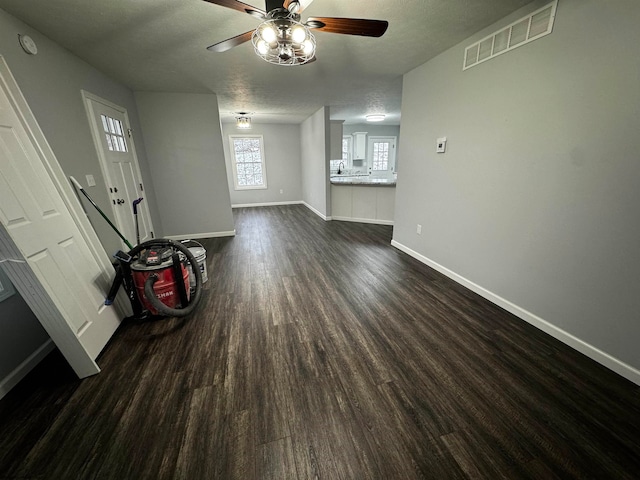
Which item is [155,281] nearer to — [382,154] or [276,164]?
[276,164]

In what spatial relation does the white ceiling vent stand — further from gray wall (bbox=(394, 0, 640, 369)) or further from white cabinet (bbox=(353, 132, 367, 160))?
white cabinet (bbox=(353, 132, 367, 160))

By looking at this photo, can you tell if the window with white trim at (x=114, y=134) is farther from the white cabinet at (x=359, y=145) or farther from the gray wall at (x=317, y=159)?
the white cabinet at (x=359, y=145)

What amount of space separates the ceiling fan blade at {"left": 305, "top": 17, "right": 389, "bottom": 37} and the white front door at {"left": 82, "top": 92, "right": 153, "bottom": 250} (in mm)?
2792

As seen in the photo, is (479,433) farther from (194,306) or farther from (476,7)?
(476,7)

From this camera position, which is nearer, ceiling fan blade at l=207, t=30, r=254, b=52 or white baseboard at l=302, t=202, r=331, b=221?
ceiling fan blade at l=207, t=30, r=254, b=52

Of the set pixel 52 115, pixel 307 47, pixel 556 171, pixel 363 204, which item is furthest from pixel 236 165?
pixel 556 171

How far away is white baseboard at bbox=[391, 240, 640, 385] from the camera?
157 cm

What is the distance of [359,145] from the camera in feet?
27.5

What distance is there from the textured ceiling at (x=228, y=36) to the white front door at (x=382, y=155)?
4804 mm

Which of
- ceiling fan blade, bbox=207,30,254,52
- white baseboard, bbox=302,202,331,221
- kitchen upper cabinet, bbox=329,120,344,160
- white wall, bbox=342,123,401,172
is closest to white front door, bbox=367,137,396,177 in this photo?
→ white wall, bbox=342,123,401,172

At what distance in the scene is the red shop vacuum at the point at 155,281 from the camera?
2.02m

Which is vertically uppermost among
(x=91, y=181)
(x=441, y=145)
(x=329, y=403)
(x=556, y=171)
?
(x=441, y=145)

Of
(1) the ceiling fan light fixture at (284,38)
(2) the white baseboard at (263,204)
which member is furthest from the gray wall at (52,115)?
(2) the white baseboard at (263,204)

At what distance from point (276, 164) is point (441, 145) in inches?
222
